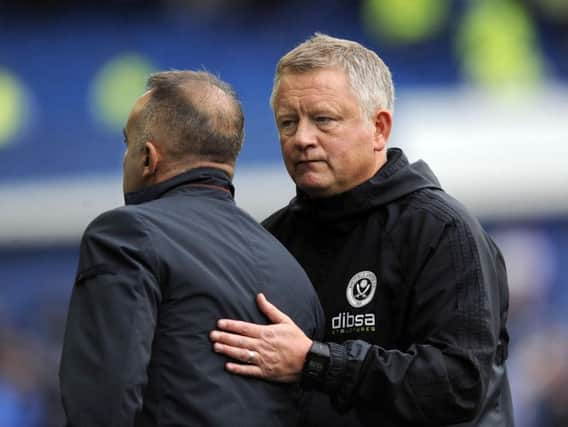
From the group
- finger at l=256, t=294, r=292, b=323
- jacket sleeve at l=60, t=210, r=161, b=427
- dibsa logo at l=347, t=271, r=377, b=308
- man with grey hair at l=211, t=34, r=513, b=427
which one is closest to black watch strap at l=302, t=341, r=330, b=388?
man with grey hair at l=211, t=34, r=513, b=427

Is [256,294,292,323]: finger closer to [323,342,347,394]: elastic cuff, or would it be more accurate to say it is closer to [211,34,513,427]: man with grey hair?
[211,34,513,427]: man with grey hair

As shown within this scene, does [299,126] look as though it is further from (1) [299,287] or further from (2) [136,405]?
(2) [136,405]

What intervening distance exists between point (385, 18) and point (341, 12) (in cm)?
38

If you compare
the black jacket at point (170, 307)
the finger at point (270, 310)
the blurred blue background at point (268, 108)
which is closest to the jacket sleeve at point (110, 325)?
the black jacket at point (170, 307)

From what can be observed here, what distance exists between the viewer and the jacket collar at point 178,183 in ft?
11.6

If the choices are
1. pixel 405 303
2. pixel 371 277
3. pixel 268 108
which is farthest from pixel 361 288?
pixel 268 108

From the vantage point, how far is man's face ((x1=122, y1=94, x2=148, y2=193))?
3576 mm

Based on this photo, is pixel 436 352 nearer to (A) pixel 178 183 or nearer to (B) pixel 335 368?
(B) pixel 335 368

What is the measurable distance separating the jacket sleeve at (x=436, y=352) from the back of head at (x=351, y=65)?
444 millimetres

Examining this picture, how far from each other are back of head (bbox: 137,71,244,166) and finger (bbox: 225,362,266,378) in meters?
0.52

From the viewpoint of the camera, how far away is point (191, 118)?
11.7ft

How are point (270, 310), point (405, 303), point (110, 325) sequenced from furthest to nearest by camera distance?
point (405, 303), point (270, 310), point (110, 325)

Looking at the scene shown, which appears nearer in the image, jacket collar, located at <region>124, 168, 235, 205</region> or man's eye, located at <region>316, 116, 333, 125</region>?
jacket collar, located at <region>124, 168, 235, 205</region>

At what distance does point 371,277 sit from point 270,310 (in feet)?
1.37
